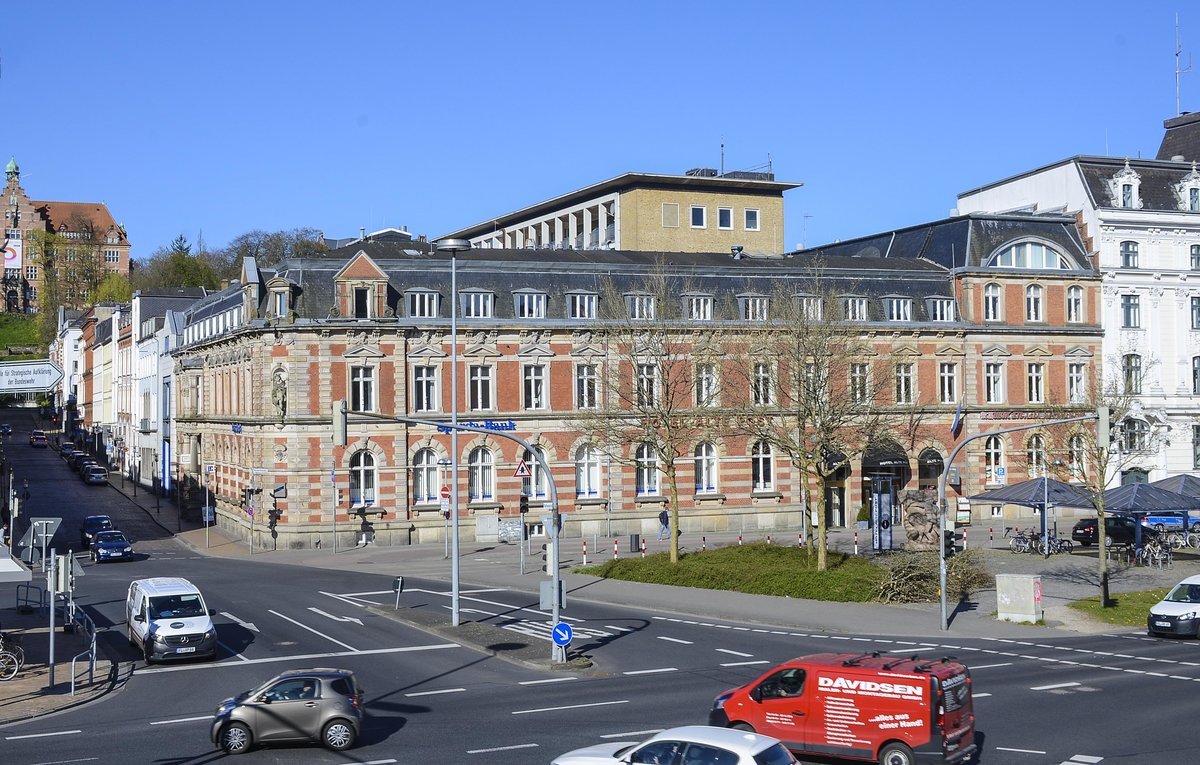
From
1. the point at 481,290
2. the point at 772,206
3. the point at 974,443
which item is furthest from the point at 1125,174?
the point at 481,290

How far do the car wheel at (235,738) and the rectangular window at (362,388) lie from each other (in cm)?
3947

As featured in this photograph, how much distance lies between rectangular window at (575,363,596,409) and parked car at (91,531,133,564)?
22892 mm

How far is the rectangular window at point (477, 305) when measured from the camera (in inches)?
2517

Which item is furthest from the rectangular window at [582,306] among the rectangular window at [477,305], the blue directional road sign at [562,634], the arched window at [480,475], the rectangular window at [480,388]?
the blue directional road sign at [562,634]

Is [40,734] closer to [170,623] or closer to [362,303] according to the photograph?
[170,623]

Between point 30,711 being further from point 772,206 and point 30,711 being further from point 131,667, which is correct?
point 772,206

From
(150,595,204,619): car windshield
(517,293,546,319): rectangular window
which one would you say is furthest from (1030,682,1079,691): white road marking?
(517,293,546,319): rectangular window

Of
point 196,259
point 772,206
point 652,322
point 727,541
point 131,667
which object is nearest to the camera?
point 131,667

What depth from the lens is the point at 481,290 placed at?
63.8m

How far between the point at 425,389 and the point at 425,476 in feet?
14.4

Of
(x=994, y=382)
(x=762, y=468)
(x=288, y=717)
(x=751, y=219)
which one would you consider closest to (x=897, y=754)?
(x=288, y=717)

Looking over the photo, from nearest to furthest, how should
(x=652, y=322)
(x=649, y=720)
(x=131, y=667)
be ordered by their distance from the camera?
(x=649, y=720) → (x=131, y=667) → (x=652, y=322)

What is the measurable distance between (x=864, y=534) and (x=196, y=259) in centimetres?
11830

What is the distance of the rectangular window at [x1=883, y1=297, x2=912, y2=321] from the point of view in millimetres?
70512
